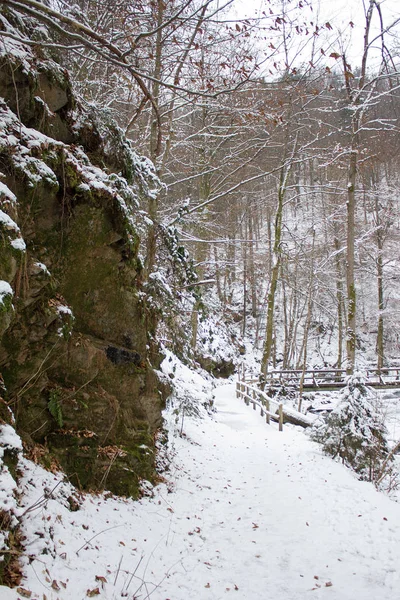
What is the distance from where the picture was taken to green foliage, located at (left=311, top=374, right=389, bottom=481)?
7219mm

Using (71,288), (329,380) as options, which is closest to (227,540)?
(71,288)

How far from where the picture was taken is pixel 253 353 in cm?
2900

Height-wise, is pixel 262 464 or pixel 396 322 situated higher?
pixel 396 322

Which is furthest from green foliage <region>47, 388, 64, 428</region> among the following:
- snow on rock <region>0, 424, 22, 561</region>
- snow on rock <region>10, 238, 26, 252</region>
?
snow on rock <region>10, 238, 26, 252</region>

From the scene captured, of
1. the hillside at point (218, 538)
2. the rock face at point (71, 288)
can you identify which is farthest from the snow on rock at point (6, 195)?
the hillside at point (218, 538)

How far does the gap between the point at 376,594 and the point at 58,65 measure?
7.08 m

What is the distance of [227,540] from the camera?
4.80m

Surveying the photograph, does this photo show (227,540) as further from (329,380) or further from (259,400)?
(329,380)

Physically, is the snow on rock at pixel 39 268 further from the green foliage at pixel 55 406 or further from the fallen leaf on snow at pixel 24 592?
the fallen leaf on snow at pixel 24 592

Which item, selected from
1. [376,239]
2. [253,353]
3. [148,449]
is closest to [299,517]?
[148,449]

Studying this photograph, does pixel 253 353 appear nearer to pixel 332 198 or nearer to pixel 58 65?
pixel 332 198

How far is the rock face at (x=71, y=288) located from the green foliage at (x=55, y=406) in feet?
0.04

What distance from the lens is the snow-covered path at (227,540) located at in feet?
11.1

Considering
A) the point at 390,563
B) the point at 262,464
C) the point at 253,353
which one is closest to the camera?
the point at 390,563
